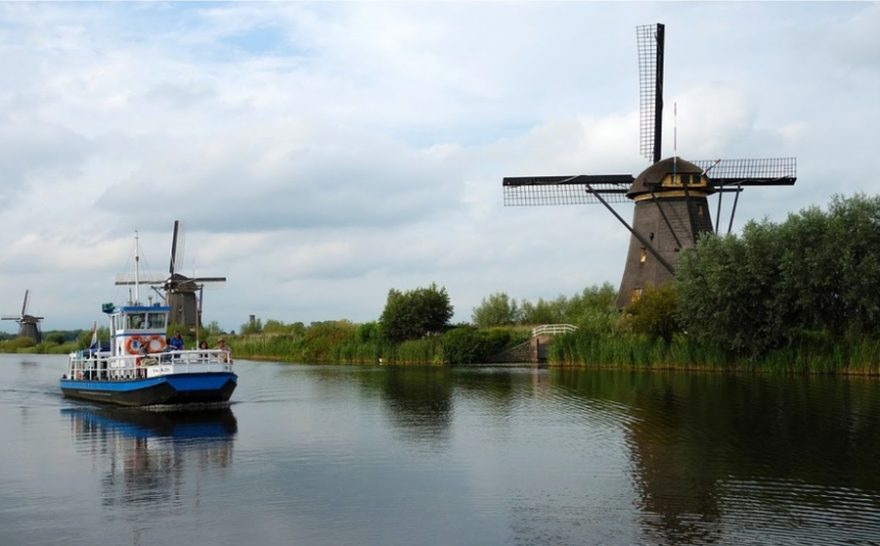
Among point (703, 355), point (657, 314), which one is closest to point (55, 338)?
point (657, 314)

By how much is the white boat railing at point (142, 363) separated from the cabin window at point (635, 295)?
2371 cm

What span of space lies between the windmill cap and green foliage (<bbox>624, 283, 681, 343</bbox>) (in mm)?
5919

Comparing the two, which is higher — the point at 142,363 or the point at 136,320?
the point at 136,320

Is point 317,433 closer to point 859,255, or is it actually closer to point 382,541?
point 382,541

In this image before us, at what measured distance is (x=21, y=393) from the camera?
1758 inches

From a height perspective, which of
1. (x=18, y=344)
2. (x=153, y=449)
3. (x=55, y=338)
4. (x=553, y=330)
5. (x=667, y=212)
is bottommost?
(x=153, y=449)

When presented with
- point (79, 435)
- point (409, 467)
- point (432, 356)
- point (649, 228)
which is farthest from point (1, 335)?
point (409, 467)

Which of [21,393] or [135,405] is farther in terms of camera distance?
[21,393]

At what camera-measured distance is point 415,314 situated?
2714 inches

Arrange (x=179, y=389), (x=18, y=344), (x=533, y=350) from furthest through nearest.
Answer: (x=18, y=344)
(x=533, y=350)
(x=179, y=389)

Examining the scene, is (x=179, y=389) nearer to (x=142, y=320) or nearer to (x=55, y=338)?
(x=142, y=320)

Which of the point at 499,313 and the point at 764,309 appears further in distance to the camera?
the point at 499,313

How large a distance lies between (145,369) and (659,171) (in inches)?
1203

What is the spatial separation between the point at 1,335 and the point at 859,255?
15789 cm
